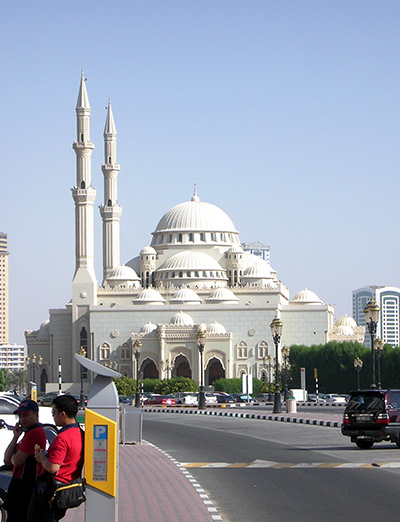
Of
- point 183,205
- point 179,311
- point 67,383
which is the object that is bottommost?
point 67,383

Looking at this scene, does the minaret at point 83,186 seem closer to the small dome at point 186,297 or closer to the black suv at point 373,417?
the small dome at point 186,297

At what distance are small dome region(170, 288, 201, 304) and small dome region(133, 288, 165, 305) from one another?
3.65 ft

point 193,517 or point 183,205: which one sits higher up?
point 183,205

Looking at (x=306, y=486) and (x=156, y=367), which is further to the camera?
(x=156, y=367)

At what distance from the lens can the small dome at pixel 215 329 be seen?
89312mm

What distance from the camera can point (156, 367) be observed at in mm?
89250

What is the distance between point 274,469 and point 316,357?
66.2 metres

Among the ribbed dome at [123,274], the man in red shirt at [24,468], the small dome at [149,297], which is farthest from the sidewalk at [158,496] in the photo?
the ribbed dome at [123,274]

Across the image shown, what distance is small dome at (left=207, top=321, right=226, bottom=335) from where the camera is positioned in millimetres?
89312

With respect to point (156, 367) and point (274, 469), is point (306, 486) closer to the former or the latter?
point (274, 469)

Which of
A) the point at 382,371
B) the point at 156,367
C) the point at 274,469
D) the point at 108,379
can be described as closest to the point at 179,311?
the point at 156,367

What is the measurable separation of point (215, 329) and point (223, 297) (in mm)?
4269

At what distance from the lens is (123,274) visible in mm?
96062

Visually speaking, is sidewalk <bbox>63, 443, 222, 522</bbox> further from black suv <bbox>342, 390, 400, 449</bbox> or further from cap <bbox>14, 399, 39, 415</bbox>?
→ black suv <bbox>342, 390, 400, 449</bbox>
